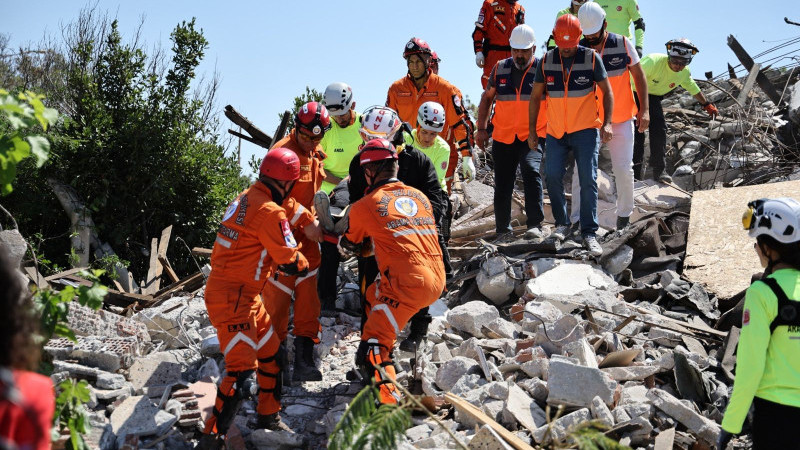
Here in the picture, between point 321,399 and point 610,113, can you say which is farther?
point 610,113

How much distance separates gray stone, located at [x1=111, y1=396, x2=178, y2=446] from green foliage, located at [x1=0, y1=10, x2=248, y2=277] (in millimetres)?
6229

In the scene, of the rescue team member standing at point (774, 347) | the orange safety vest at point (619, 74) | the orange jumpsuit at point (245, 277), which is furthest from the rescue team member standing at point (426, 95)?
the rescue team member standing at point (774, 347)

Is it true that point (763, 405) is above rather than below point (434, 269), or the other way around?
below

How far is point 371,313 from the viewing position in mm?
6074

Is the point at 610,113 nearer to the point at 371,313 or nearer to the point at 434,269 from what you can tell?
the point at 434,269

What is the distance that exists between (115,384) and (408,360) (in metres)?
2.47

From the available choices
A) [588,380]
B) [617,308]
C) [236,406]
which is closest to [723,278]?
[617,308]

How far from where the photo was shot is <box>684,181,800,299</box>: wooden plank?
8336 mm

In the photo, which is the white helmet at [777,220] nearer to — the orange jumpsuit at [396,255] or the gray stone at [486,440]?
the gray stone at [486,440]

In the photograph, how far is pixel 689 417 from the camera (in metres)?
6.04

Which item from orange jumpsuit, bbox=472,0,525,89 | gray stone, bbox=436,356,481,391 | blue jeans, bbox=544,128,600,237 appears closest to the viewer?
gray stone, bbox=436,356,481,391

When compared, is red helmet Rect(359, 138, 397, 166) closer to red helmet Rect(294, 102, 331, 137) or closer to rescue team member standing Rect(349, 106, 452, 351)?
rescue team member standing Rect(349, 106, 452, 351)

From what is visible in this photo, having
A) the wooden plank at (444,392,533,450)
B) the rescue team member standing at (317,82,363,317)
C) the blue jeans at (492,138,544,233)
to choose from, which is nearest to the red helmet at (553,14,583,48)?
the blue jeans at (492,138,544,233)

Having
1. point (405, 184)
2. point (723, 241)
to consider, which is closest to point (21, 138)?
point (405, 184)
